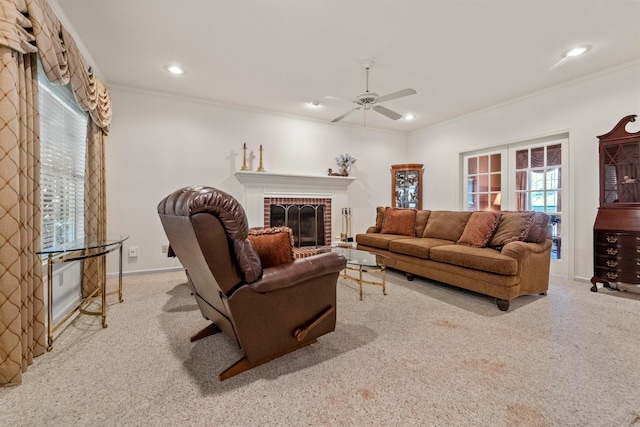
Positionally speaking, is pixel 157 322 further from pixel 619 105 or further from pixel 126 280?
pixel 619 105

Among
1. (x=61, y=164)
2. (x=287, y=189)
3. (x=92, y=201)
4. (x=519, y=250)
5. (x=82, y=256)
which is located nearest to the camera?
(x=82, y=256)

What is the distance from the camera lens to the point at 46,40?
5.63ft

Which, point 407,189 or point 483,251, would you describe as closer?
point 483,251

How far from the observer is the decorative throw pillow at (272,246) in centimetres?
171

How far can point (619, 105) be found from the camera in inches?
127

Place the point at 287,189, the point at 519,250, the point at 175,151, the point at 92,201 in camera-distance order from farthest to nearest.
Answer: the point at 287,189 < the point at 175,151 < the point at 92,201 < the point at 519,250

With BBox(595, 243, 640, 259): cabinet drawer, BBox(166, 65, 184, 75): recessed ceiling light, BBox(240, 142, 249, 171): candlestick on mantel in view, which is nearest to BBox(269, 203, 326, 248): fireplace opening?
→ BBox(240, 142, 249, 171): candlestick on mantel

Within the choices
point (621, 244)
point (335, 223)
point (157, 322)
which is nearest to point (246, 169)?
point (335, 223)

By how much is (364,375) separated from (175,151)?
3.80 m

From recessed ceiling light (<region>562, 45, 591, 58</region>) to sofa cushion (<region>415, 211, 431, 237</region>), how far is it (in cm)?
236

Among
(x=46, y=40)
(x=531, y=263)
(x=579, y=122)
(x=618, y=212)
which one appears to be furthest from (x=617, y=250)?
(x=46, y=40)

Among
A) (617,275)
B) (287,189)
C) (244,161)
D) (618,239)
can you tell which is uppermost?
(244,161)

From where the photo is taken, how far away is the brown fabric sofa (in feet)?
8.65

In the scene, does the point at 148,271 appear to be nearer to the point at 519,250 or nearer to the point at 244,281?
the point at 244,281
